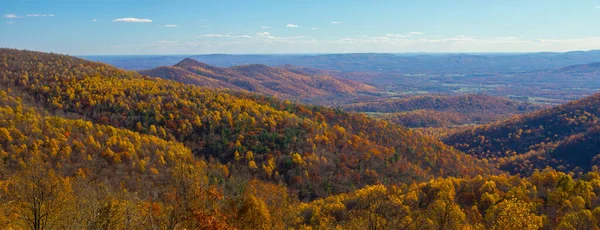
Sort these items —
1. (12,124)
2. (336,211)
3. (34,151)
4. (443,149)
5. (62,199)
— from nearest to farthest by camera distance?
(62,199), (336,211), (34,151), (12,124), (443,149)

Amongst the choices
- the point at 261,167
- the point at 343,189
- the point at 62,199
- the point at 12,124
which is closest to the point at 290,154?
the point at 261,167

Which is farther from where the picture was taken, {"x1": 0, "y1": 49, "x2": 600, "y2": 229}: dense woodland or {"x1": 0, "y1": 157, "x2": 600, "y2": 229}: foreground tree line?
{"x1": 0, "y1": 49, "x2": 600, "y2": 229}: dense woodland

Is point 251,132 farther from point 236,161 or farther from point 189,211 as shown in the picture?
point 189,211

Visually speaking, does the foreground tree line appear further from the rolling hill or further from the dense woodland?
the rolling hill

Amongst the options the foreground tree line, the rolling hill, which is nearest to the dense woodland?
the foreground tree line

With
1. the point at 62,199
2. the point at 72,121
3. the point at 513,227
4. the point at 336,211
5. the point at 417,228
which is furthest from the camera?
the point at 72,121

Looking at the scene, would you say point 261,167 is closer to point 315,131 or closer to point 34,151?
point 315,131

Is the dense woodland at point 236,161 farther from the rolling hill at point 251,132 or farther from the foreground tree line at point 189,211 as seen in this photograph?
the rolling hill at point 251,132

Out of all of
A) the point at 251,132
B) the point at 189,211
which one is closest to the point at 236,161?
the point at 251,132
